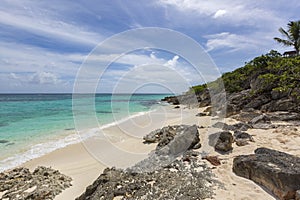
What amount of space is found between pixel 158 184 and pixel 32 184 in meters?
3.65

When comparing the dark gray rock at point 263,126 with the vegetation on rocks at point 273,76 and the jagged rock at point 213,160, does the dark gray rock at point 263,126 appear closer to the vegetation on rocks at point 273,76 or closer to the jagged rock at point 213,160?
the vegetation on rocks at point 273,76

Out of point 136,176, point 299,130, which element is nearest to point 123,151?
point 136,176

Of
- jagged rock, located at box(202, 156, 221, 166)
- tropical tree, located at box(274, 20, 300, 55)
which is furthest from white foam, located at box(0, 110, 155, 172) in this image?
tropical tree, located at box(274, 20, 300, 55)

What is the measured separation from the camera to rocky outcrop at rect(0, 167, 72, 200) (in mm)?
4598

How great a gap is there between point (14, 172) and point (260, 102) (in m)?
14.6

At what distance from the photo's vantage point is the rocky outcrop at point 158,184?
3.76m

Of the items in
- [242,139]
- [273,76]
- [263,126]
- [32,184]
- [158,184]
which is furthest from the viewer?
[273,76]

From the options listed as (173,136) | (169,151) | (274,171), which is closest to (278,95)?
(173,136)

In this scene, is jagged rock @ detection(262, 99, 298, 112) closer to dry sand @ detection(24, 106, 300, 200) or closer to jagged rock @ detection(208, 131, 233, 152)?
dry sand @ detection(24, 106, 300, 200)

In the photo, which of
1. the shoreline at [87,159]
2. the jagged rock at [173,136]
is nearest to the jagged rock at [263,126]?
the jagged rock at [173,136]

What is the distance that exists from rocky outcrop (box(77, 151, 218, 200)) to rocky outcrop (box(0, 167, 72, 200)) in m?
1.06

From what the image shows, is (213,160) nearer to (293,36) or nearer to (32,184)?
(32,184)

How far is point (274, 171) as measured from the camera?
12.1 feet

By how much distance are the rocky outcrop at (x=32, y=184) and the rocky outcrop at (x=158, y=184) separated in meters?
1.06
